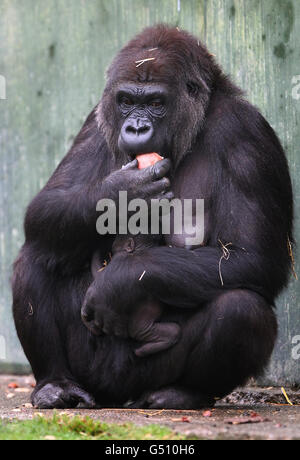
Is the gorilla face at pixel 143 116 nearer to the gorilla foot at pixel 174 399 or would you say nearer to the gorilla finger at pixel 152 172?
the gorilla finger at pixel 152 172

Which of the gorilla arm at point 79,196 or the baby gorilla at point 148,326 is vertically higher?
the gorilla arm at point 79,196

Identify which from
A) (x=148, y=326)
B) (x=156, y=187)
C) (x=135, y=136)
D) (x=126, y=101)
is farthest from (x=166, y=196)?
(x=148, y=326)

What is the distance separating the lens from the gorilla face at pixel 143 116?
16.0 ft

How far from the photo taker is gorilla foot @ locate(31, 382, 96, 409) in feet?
16.4

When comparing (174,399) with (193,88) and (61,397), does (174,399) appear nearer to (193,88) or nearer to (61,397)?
(61,397)

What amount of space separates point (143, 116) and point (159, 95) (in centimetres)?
15

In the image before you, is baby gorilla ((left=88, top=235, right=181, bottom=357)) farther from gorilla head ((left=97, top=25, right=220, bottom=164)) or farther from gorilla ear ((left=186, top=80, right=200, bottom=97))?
gorilla ear ((left=186, top=80, right=200, bottom=97))

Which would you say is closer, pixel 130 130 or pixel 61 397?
pixel 130 130

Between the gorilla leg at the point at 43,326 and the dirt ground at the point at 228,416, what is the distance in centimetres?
22

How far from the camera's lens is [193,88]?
5164mm

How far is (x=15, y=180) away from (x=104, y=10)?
1.54 metres

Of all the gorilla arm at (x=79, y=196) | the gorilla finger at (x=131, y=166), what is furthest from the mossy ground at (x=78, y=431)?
the gorilla finger at (x=131, y=166)

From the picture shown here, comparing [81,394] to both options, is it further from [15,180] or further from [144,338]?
[15,180]
